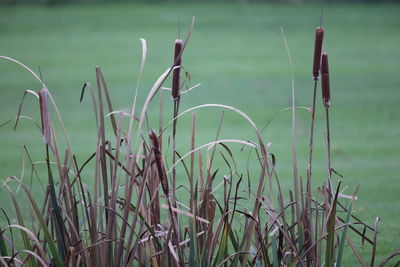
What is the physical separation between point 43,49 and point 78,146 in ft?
22.7

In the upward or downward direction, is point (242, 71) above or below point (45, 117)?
below

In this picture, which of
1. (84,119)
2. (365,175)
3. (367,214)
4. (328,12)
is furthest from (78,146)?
(328,12)

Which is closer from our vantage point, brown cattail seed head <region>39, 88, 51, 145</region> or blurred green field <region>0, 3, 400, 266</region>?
brown cattail seed head <region>39, 88, 51, 145</region>

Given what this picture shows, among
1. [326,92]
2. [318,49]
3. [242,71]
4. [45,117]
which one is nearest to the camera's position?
[45,117]

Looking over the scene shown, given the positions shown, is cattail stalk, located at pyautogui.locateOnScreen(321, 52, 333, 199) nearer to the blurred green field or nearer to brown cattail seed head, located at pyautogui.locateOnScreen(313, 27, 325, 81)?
brown cattail seed head, located at pyautogui.locateOnScreen(313, 27, 325, 81)

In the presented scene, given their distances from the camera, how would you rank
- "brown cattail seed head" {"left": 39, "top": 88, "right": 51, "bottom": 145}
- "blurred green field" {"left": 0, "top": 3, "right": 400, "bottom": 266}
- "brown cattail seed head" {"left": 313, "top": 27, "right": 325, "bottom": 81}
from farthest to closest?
1. "blurred green field" {"left": 0, "top": 3, "right": 400, "bottom": 266}
2. "brown cattail seed head" {"left": 313, "top": 27, "right": 325, "bottom": 81}
3. "brown cattail seed head" {"left": 39, "top": 88, "right": 51, "bottom": 145}

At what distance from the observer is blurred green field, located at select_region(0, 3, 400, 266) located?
7.70 metres

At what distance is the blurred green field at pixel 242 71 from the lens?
770 centimetres

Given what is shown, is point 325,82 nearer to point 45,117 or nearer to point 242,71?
point 45,117

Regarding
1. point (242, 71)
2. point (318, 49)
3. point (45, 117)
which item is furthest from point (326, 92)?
point (242, 71)

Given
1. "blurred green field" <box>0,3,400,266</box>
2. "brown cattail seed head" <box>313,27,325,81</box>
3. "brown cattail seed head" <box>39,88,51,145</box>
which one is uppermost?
"brown cattail seed head" <box>313,27,325,81</box>

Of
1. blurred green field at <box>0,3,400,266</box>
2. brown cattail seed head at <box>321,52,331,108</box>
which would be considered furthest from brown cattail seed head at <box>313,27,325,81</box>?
blurred green field at <box>0,3,400,266</box>

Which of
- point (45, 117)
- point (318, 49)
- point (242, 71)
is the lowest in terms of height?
point (242, 71)

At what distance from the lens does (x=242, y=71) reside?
504 inches
